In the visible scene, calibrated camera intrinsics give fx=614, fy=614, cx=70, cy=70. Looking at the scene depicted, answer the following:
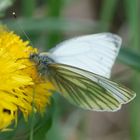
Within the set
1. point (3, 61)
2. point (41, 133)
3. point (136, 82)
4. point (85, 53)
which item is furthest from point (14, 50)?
point (136, 82)

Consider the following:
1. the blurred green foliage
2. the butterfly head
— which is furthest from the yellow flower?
the blurred green foliage

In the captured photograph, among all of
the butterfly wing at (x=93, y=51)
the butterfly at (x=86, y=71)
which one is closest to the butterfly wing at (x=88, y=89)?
the butterfly at (x=86, y=71)

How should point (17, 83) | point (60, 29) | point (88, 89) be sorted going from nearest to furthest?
point (17, 83) → point (88, 89) → point (60, 29)

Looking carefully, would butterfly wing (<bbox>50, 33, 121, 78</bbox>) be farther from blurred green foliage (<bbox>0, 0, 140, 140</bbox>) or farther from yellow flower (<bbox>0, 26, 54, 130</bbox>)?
yellow flower (<bbox>0, 26, 54, 130</bbox>)

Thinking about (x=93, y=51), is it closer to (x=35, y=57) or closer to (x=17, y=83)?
(x=35, y=57)

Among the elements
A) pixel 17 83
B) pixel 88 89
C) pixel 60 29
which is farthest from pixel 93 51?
pixel 17 83

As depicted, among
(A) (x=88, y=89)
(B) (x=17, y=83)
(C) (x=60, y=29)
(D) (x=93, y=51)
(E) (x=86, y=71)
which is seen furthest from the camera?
(C) (x=60, y=29)
